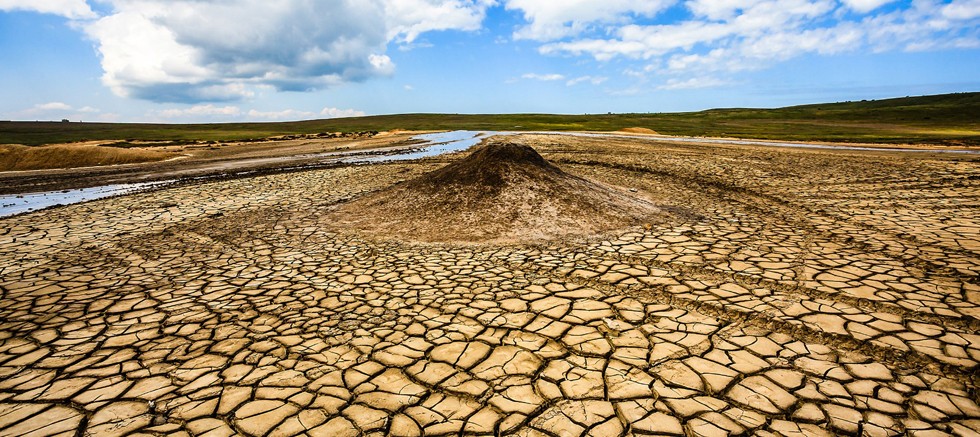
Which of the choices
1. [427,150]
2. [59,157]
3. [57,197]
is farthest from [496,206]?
[59,157]

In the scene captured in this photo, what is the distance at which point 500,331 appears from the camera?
4.05 metres

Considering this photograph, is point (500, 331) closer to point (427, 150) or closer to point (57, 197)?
point (57, 197)

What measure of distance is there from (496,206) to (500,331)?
15.1ft

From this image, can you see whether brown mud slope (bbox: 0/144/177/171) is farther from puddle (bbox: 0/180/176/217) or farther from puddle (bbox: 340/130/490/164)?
puddle (bbox: 340/130/490/164)

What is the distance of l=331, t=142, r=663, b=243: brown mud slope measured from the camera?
7.75 meters

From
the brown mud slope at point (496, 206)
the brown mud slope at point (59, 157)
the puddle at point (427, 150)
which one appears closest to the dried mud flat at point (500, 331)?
the brown mud slope at point (496, 206)

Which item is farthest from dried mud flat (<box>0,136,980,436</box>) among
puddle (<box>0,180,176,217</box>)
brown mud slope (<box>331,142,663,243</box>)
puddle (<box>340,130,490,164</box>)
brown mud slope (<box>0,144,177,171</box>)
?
brown mud slope (<box>0,144,177,171</box>)

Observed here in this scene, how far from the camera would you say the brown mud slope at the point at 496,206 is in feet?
25.4

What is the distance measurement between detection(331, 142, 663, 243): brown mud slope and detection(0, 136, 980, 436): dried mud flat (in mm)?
601

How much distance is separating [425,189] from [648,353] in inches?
273

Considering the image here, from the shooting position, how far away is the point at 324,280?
18.1ft

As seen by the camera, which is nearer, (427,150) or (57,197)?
(57,197)

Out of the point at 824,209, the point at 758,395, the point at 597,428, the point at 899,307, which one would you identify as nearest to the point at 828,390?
the point at 758,395

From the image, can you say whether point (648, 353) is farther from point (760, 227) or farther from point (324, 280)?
point (760, 227)
